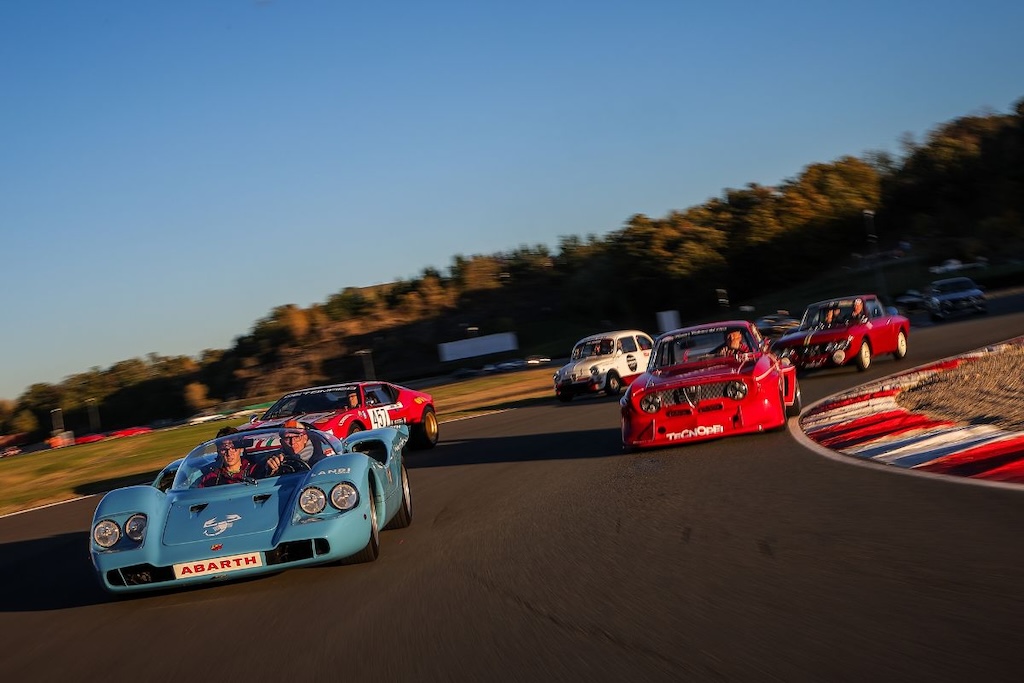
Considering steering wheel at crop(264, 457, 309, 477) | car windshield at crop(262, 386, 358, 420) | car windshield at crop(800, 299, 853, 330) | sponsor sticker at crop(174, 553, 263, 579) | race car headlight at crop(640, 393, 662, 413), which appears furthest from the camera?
car windshield at crop(800, 299, 853, 330)

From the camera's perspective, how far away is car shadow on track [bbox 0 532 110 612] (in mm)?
7774

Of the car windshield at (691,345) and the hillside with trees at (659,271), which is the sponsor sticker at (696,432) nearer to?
the car windshield at (691,345)

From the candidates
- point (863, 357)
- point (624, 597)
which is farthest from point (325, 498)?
point (863, 357)

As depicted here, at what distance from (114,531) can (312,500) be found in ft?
4.41

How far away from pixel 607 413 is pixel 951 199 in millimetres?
79988

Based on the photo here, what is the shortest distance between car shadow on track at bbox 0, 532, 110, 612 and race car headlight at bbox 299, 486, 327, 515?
5.38ft

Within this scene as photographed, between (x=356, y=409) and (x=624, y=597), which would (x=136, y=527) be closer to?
(x=624, y=597)

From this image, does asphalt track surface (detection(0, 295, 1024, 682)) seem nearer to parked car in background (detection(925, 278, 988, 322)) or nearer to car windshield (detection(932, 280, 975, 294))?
parked car in background (detection(925, 278, 988, 322))

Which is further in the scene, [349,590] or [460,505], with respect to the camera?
[460,505]

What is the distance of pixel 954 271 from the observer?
6875 centimetres

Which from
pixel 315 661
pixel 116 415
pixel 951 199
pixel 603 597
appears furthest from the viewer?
pixel 116 415

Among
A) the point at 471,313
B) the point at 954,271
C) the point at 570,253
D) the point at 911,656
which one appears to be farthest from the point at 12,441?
the point at 911,656

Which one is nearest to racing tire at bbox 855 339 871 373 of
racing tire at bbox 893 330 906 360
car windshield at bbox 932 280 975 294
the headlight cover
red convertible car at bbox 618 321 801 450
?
racing tire at bbox 893 330 906 360

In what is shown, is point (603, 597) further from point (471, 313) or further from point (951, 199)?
point (471, 313)
